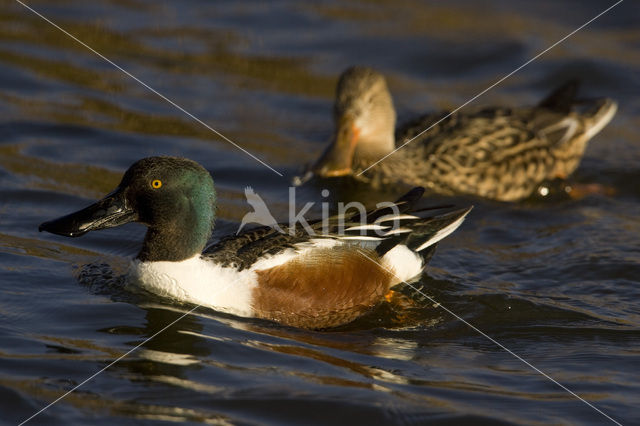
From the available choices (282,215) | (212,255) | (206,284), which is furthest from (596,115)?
(206,284)

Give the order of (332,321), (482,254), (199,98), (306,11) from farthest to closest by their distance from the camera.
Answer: (306,11) → (199,98) → (482,254) → (332,321)

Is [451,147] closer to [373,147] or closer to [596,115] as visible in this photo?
[373,147]

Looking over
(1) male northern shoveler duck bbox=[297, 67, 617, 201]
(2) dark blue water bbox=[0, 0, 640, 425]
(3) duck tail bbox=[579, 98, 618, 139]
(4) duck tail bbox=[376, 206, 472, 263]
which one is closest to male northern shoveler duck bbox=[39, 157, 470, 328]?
(2) dark blue water bbox=[0, 0, 640, 425]

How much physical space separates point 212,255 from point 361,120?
10.7ft

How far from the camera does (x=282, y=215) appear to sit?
826 cm

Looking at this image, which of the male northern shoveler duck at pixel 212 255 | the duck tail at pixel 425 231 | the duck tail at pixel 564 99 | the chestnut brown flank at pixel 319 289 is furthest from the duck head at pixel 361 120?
the male northern shoveler duck at pixel 212 255

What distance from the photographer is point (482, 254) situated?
7648 mm

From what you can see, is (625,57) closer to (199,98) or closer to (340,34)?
(340,34)

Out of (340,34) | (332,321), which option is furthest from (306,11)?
(332,321)

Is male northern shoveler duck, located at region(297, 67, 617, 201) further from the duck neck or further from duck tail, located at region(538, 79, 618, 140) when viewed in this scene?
duck tail, located at region(538, 79, 618, 140)

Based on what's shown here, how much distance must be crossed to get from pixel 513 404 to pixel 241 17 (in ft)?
27.8

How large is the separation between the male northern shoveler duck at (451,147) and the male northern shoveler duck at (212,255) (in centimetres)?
238

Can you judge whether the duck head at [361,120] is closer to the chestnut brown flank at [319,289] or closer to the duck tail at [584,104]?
the duck tail at [584,104]

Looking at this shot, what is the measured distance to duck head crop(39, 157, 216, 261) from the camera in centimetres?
599
